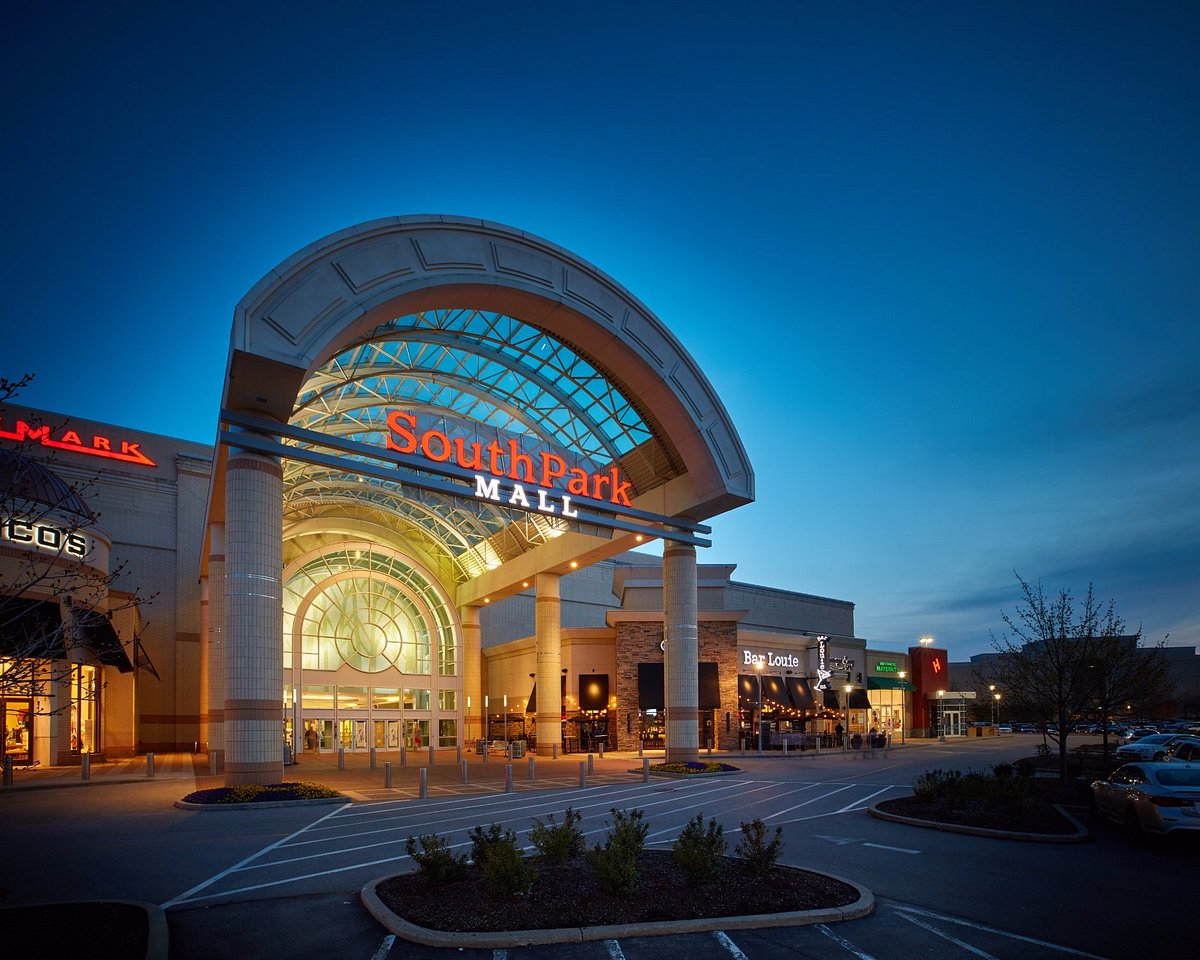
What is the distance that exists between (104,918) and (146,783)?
863 inches

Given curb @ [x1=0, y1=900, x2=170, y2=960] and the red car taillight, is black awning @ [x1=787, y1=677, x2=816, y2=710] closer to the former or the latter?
the red car taillight

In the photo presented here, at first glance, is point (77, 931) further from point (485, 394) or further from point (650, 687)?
point (650, 687)

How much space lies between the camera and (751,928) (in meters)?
9.51

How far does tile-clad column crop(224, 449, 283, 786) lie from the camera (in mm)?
21703

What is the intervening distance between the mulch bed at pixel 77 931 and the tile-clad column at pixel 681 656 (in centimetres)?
2414

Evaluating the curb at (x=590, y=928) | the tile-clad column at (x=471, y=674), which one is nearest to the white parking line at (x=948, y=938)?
the curb at (x=590, y=928)

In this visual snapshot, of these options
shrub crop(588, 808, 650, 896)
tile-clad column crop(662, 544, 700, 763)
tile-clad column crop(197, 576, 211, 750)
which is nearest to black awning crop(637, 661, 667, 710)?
tile-clad column crop(662, 544, 700, 763)

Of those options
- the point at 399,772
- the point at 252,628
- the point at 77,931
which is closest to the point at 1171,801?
the point at 77,931

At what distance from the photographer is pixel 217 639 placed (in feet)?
113

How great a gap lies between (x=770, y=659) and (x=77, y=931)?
4849cm

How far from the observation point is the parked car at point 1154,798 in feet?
47.8


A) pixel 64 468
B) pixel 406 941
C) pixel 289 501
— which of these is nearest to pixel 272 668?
pixel 406 941

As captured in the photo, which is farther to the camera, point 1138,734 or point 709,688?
point 1138,734

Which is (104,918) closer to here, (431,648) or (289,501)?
(289,501)
